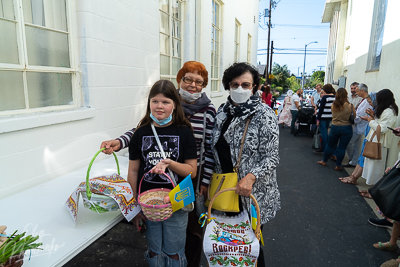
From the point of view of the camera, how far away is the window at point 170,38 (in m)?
4.61

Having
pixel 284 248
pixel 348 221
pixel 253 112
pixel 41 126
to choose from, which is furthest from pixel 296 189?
pixel 41 126

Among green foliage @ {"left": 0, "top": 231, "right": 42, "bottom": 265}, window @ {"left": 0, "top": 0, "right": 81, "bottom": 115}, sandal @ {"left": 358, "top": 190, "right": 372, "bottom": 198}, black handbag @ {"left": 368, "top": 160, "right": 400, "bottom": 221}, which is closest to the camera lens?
green foliage @ {"left": 0, "top": 231, "right": 42, "bottom": 265}

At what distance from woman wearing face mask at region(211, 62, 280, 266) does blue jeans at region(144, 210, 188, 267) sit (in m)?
0.49

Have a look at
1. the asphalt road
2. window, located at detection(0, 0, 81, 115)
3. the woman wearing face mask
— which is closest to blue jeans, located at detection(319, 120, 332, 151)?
the asphalt road

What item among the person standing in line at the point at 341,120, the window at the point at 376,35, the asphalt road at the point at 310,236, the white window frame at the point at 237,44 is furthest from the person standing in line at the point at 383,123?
the white window frame at the point at 237,44

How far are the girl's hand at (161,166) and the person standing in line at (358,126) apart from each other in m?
5.12

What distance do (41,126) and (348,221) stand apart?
13.3 ft

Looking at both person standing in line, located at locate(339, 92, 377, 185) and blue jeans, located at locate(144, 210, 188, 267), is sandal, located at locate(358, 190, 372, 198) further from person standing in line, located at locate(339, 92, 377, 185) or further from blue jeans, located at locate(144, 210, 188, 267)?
blue jeans, located at locate(144, 210, 188, 267)

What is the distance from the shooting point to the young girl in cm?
186

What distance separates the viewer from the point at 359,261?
2896 millimetres

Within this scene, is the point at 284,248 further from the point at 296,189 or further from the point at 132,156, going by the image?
the point at 132,156

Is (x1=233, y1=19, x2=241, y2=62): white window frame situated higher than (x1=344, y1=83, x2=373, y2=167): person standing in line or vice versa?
(x1=233, y1=19, x2=241, y2=62): white window frame

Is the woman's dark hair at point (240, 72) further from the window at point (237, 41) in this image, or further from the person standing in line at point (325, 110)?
the window at point (237, 41)

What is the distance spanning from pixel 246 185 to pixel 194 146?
46 cm
